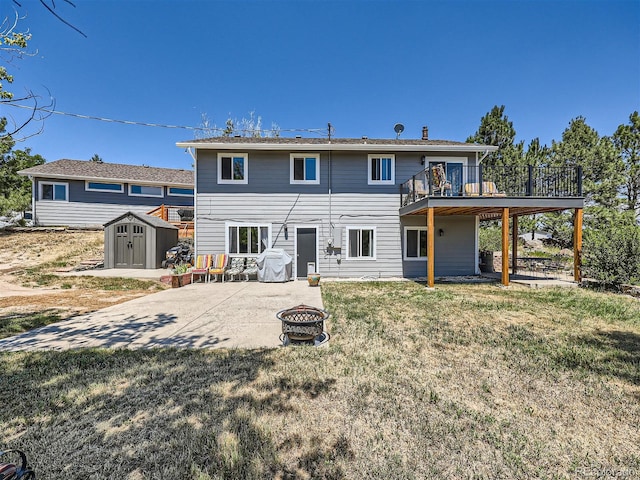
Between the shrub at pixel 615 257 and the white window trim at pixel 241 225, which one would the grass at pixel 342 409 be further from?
the white window trim at pixel 241 225

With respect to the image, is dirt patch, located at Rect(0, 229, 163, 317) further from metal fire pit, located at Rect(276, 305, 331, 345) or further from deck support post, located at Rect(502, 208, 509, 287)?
deck support post, located at Rect(502, 208, 509, 287)

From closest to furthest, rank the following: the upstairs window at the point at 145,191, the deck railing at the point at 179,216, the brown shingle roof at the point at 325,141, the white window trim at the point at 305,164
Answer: the white window trim at the point at 305,164 → the brown shingle roof at the point at 325,141 → the deck railing at the point at 179,216 → the upstairs window at the point at 145,191

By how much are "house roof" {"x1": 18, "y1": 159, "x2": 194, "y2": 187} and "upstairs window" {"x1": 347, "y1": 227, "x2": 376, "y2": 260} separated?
12.8 meters

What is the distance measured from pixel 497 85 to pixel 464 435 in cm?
1760

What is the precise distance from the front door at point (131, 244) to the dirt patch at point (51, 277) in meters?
1.79

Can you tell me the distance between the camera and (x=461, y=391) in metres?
2.90

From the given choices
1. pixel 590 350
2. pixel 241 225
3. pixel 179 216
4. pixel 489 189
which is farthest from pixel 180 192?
pixel 590 350

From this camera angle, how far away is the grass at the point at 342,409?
1.94m

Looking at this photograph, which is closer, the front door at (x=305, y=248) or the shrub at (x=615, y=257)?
the shrub at (x=615, y=257)

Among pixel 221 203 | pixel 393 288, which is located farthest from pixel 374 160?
pixel 221 203

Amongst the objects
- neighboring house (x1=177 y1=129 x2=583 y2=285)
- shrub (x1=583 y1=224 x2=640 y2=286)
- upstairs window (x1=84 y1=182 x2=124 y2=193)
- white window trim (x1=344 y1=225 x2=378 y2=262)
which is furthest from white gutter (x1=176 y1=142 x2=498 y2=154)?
upstairs window (x1=84 y1=182 x2=124 y2=193)

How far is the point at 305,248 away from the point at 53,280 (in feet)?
28.9

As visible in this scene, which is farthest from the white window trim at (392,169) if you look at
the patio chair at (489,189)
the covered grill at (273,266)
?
the covered grill at (273,266)

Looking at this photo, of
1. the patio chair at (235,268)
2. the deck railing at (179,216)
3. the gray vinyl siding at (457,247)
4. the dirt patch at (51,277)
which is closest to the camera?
the dirt patch at (51,277)
